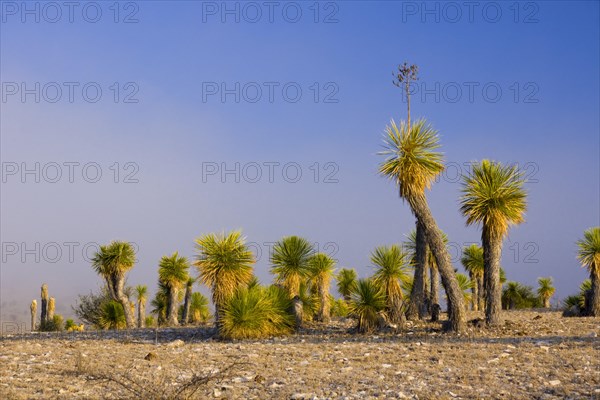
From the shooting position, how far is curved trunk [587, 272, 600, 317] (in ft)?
99.1

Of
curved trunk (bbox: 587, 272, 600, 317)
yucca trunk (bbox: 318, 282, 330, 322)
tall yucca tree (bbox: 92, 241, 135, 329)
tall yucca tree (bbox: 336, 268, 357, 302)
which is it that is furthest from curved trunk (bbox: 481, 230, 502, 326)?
tall yucca tree (bbox: 92, 241, 135, 329)

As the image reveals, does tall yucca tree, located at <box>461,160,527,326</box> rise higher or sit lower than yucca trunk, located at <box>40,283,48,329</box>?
higher

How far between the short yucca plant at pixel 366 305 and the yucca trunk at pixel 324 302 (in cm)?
573

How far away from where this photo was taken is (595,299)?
3055 centimetres

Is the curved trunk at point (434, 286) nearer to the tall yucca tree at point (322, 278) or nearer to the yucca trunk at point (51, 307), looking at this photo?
the tall yucca tree at point (322, 278)

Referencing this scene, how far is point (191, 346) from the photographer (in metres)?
18.1

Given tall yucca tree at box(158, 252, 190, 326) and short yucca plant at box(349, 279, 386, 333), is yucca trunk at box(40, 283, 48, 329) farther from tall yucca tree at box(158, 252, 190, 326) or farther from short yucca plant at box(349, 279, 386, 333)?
short yucca plant at box(349, 279, 386, 333)

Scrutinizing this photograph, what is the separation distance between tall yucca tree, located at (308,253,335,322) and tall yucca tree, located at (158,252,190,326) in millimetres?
12638

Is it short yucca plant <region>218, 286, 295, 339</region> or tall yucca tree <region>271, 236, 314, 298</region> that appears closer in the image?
short yucca plant <region>218, 286, 295, 339</region>

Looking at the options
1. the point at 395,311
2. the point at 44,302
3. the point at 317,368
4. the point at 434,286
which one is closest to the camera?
the point at 317,368

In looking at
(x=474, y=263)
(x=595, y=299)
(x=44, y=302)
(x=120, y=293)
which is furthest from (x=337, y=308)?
(x=44, y=302)

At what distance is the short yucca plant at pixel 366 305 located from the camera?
71.1 feet

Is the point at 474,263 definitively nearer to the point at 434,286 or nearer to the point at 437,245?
the point at 434,286

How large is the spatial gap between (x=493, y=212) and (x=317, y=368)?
37.2 ft
